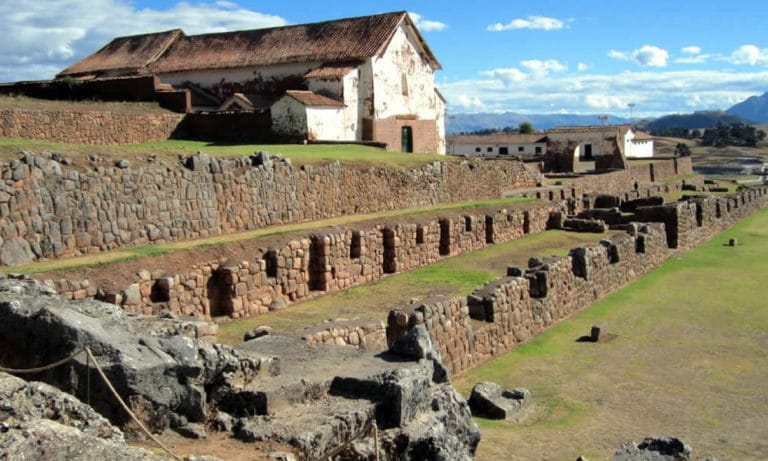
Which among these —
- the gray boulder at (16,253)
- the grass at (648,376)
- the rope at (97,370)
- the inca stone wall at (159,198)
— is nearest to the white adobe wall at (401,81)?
the inca stone wall at (159,198)

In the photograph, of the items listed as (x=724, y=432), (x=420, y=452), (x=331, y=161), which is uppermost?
(x=331, y=161)

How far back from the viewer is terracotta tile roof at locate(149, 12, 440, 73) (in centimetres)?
3884

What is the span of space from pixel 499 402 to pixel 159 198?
8591 mm

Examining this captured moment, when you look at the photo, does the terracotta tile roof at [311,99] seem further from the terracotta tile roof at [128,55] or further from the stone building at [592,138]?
the stone building at [592,138]

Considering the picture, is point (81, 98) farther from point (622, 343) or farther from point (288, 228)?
point (622, 343)

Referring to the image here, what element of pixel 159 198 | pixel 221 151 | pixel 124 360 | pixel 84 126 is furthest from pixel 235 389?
pixel 84 126

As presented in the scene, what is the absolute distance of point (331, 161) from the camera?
2306 centimetres

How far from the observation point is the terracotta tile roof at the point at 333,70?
37.4 meters

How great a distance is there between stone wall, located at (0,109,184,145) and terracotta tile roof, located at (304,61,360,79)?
8.98 meters

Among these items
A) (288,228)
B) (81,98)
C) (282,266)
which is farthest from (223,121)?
(282,266)

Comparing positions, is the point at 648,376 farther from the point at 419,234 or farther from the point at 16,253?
the point at 16,253

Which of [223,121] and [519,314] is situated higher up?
[223,121]

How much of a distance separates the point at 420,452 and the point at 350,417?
66 centimetres

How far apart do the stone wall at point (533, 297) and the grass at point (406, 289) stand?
1.77 metres
